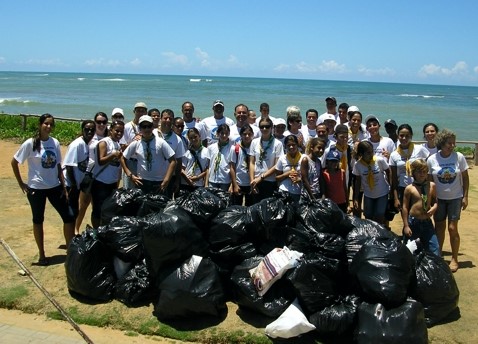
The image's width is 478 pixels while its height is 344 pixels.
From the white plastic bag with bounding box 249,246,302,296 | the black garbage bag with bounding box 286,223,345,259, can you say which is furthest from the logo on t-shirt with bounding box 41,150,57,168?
the black garbage bag with bounding box 286,223,345,259

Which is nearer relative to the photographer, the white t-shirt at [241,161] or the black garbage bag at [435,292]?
the black garbage bag at [435,292]

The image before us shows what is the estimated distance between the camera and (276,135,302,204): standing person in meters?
5.11

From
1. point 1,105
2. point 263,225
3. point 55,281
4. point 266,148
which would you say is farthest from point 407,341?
point 1,105

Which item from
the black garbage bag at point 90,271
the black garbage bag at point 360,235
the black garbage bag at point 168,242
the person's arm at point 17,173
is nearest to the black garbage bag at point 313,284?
the black garbage bag at point 360,235

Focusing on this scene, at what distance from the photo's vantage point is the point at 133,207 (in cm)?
497

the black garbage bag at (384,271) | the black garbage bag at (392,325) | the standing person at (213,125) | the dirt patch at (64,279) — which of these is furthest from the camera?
the standing person at (213,125)

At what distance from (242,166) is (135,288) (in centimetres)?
192

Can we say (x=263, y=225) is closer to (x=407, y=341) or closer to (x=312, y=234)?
(x=312, y=234)

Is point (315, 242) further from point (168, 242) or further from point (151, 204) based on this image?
point (151, 204)

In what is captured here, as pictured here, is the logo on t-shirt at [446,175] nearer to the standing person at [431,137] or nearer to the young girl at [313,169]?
the standing person at [431,137]

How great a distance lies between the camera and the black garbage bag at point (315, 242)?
4.02 m

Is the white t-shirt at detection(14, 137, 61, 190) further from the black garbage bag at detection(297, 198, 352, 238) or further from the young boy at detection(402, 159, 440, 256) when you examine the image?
the young boy at detection(402, 159, 440, 256)

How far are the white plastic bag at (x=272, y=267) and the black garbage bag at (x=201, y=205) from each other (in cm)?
71

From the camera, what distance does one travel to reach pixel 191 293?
3.93m
